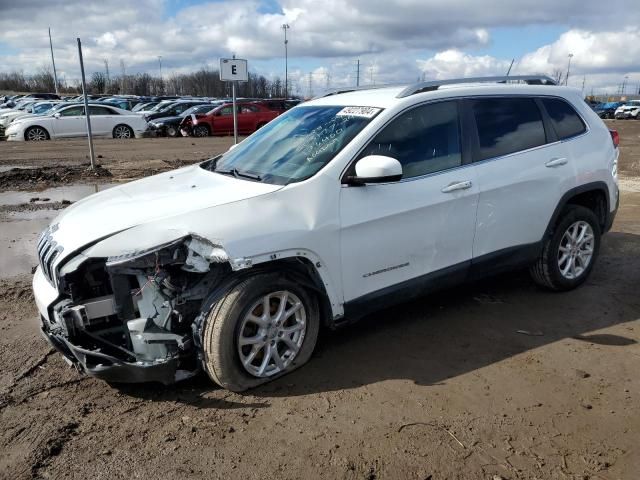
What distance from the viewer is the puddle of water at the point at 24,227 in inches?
236

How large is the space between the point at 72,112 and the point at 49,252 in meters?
20.3

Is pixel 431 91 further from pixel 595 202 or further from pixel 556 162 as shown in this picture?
pixel 595 202

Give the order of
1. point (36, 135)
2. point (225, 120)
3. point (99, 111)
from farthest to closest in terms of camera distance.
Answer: point (225, 120) < point (99, 111) < point (36, 135)

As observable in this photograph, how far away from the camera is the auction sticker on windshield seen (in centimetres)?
387

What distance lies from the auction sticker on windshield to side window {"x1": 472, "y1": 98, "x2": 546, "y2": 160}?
37.2 inches

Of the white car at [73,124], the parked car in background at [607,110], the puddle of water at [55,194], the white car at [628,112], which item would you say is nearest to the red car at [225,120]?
the white car at [73,124]

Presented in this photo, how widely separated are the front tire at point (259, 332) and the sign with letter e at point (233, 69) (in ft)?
28.0

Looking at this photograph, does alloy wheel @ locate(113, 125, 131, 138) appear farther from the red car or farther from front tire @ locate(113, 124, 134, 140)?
the red car

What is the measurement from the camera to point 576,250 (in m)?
5.10

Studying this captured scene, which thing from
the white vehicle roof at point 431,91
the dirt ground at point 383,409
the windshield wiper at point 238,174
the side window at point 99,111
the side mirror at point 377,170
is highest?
the white vehicle roof at point 431,91

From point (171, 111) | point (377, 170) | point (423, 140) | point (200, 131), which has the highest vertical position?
point (423, 140)

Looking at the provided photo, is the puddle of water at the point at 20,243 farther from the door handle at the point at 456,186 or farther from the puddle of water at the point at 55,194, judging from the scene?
the door handle at the point at 456,186

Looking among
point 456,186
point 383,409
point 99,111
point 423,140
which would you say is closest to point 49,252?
point 383,409

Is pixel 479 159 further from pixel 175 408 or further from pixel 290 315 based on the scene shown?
pixel 175 408
